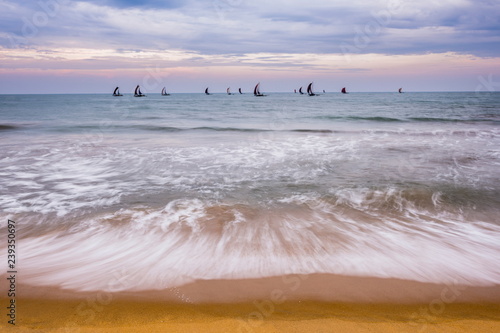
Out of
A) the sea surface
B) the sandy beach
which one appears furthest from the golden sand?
the sea surface

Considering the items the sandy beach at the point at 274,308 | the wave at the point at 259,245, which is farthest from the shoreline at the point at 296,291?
the wave at the point at 259,245

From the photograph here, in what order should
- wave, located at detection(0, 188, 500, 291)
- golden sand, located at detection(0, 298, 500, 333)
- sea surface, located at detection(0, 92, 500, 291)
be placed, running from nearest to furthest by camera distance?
golden sand, located at detection(0, 298, 500, 333) → wave, located at detection(0, 188, 500, 291) → sea surface, located at detection(0, 92, 500, 291)

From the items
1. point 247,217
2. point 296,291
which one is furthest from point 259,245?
point 296,291

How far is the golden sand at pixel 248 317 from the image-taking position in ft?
9.61

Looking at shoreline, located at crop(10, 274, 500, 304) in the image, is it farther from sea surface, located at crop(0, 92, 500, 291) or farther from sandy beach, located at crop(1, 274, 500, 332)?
sea surface, located at crop(0, 92, 500, 291)

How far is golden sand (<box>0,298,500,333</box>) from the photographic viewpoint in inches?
115

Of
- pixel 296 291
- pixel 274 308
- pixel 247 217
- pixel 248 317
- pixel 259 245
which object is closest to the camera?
pixel 248 317

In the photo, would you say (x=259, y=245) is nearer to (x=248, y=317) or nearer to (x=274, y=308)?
(x=274, y=308)

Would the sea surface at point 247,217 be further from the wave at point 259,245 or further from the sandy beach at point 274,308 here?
the sandy beach at point 274,308

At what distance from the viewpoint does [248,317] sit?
123 inches

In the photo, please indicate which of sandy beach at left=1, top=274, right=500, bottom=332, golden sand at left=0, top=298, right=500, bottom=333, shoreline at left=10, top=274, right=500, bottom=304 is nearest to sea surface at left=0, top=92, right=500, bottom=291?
shoreline at left=10, top=274, right=500, bottom=304

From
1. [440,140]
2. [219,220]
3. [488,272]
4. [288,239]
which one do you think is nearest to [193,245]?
[219,220]

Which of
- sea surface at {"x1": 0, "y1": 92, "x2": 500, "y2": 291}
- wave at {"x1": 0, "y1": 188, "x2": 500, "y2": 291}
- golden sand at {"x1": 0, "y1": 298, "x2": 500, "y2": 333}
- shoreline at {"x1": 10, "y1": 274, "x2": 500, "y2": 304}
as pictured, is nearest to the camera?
golden sand at {"x1": 0, "y1": 298, "x2": 500, "y2": 333}

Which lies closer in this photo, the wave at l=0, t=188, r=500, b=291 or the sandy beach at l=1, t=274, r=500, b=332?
the sandy beach at l=1, t=274, r=500, b=332
